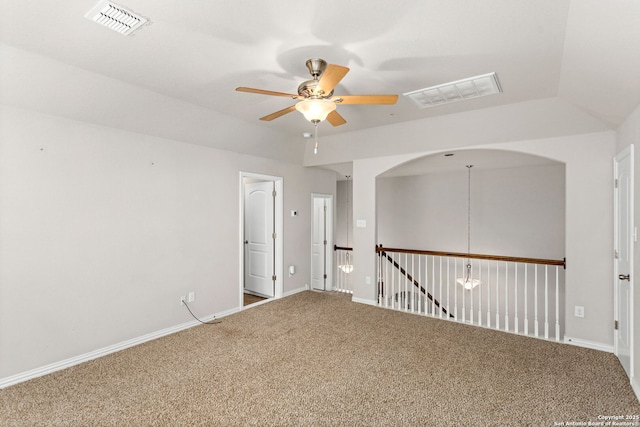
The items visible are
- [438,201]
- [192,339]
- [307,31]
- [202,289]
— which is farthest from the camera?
[438,201]

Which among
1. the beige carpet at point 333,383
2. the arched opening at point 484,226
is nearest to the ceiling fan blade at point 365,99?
the beige carpet at point 333,383

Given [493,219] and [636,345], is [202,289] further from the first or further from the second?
[493,219]

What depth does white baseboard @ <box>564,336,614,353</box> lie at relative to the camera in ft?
11.1

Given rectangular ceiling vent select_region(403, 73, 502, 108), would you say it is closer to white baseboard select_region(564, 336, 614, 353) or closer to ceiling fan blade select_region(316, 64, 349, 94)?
ceiling fan blade select_region(316, 64, 349, 94)

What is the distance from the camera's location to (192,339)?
3721 mm

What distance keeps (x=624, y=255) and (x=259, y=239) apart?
16.1 ft

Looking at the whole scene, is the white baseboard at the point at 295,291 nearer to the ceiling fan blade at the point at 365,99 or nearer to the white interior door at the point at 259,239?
the white interior door at the point at 259,239

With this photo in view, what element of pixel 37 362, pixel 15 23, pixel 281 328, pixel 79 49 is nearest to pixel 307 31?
pixel 79 49

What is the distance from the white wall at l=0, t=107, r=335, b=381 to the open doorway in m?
0.84

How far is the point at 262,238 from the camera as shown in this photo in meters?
5.69

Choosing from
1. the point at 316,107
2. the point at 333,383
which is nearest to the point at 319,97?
the point at 316,107

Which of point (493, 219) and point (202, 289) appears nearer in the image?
point (202, 289)

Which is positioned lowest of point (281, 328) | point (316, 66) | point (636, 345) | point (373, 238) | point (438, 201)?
point (281, 328)

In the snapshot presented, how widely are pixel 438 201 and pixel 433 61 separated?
5156 mm
